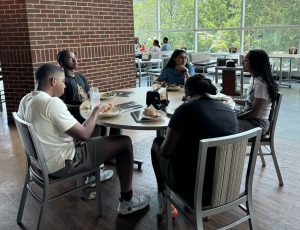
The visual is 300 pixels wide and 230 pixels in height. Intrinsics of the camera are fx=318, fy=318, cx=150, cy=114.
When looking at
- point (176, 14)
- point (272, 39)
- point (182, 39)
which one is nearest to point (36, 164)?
point (272, 39)

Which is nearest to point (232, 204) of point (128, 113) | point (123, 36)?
point (128, 113)

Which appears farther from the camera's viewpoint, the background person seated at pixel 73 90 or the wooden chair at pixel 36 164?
the background person seated at pixel 73 90

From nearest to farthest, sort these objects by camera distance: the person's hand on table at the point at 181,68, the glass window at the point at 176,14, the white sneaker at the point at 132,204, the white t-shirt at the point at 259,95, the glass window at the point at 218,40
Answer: the white sneaker at the point at 132,204
the white t-shirt at the point at 259,95
the person's hand on table at the point at 181,68
the glass window at the point at 218,40
the glass window at the point at 176,14

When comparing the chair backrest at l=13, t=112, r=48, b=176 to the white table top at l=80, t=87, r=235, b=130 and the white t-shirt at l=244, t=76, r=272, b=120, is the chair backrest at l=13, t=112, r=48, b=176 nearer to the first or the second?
the white table top at l=80, t=87, r=235, b=130

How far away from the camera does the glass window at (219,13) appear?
9.43m

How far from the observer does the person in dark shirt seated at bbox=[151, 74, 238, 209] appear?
64.9 inches

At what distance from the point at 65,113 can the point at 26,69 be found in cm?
281

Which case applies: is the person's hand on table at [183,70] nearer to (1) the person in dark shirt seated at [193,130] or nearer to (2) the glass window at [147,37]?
(1) the person in dark shirt seated at [193,130]

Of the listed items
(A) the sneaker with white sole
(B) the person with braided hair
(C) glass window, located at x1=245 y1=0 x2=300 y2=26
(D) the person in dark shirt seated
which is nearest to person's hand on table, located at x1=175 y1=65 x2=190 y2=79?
(B) the person with braided hair

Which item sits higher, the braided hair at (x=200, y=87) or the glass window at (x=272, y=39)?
the glass window at (x=272, y=39)

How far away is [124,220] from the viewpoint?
2307 millimetres

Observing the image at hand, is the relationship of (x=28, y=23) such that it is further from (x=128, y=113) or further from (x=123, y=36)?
(x=128, y=113)

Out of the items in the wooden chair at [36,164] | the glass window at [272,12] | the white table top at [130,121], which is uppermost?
the glass window at [272,12]

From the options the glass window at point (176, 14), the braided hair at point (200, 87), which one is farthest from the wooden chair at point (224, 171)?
the glass window at point (176, 14)
